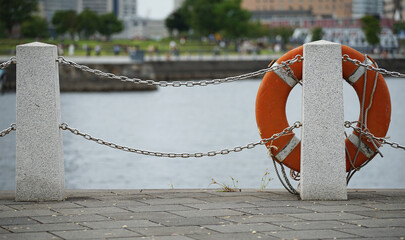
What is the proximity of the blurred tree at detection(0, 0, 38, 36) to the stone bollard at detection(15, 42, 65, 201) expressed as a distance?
347 ft

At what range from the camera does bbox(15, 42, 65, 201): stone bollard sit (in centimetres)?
673

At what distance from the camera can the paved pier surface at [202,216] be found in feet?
17.7

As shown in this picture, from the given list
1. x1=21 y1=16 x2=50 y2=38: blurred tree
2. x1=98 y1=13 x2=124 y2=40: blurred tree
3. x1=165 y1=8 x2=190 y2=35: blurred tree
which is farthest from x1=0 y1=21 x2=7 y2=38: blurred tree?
x1=165 y1=8 x2=190 y2=35: blurred tree

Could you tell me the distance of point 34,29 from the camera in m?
108

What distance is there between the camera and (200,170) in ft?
80.7

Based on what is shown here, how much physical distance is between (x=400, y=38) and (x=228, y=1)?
3296 cm

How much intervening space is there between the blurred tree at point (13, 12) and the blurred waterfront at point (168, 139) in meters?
50.4

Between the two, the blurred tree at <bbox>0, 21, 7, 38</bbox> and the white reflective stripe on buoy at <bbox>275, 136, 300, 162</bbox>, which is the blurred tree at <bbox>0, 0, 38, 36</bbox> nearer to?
the blurred tree at <bbox>0, 21, 7, 38</bbox>

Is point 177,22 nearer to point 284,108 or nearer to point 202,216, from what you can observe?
point 284,108

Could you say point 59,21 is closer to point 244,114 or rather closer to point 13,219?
point 244,114

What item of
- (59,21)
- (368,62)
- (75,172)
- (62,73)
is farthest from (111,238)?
(59,21)

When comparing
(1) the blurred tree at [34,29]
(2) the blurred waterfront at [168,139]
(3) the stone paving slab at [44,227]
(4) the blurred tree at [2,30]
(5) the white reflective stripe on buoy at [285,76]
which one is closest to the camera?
(3) the stone paving slab at [44,227]

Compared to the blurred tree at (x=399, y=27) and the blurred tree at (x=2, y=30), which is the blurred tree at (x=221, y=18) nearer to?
the blurred tree at (x=2, y=30)

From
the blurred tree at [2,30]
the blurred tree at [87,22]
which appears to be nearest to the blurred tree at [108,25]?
the blurred tree at [87,22]
